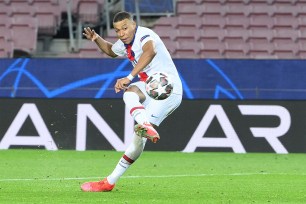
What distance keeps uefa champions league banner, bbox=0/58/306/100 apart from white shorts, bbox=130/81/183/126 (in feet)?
25.4

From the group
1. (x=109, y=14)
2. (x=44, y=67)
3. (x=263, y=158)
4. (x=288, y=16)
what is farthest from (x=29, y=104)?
(x=288, y=16)

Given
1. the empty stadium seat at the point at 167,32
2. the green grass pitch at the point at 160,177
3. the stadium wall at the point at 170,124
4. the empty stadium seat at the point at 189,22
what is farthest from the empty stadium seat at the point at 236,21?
the green grass pitch at the point at 160,177

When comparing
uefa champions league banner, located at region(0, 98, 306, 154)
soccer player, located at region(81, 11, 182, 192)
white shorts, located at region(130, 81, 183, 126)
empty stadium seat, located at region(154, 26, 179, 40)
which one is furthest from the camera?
empty stadium seat, located at region(154, 26, 179, 40)

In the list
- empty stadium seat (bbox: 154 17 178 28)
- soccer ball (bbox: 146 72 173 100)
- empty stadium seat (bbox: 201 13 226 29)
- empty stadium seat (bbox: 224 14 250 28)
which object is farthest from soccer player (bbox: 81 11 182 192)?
empty stadium seat (bbox: 224 14 250 28)

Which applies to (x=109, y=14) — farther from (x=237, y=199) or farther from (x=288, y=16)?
(x=237, y=199)

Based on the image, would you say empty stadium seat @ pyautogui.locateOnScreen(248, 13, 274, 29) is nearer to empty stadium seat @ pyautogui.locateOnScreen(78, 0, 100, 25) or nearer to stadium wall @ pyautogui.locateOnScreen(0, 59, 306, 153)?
empty stadium seat @ pyautogui.locateOnScreen(78, 0, 100, 25)

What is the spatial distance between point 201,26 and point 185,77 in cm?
386

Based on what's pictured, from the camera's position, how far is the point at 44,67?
1827cm

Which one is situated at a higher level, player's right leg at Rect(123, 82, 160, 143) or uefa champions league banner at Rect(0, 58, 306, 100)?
player's right leg at Rect(123, 82, 160, 143)

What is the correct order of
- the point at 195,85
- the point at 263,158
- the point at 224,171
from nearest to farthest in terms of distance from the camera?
the point at 224,171
the point at 263,158
the point at 195,85

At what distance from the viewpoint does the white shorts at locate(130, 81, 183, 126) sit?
33.5ft

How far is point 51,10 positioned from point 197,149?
6428 millimetres

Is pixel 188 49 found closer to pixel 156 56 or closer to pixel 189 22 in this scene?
pixel 189 22

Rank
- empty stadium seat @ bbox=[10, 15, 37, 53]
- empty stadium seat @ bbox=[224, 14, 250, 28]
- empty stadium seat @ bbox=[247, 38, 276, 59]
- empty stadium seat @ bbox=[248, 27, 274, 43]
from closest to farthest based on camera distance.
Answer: empty stadium seat @ bbox=[10, 15, 37, 53] < empty stadium seat @ bbox=[247, 38, 276, 59] < empty stadium seat @ bbox=[248, 27, 274, 43] < empty stadium seat @ bbox=[224, 14, 250, 28]
